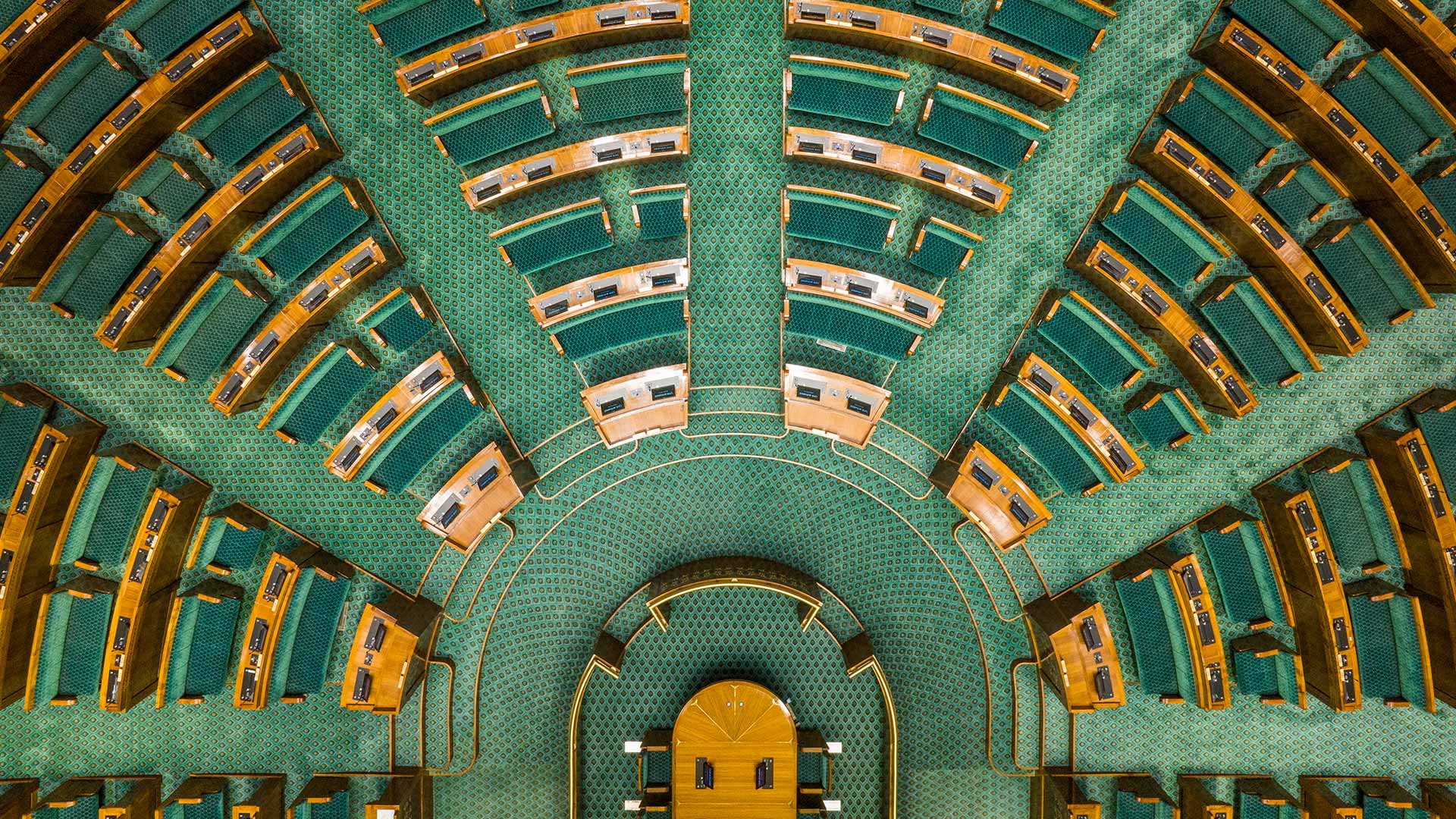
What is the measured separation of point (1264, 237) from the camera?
12000 millimetres

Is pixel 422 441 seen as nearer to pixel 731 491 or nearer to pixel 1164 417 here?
pixel 731 491

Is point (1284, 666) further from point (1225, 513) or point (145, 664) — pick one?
point (145, 664)

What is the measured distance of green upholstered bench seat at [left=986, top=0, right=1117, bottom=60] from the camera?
12039 mm

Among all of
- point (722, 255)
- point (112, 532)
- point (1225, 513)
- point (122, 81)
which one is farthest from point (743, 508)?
point (122, 81)

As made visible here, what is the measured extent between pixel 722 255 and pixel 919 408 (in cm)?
473

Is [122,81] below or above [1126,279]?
above

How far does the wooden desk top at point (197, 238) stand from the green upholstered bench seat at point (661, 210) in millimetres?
5584

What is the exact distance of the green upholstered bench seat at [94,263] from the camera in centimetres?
1173

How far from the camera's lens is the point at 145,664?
12.6 metres

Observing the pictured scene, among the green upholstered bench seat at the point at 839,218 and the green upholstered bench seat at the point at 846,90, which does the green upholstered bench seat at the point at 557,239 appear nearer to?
the green upholstered bench seat at the point at 839,218

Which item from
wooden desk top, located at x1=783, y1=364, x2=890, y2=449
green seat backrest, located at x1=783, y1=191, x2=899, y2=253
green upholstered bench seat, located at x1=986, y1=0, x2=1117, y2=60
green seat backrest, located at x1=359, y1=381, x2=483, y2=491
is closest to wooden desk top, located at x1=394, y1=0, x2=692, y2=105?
green seat backrest, located at x1=783, y1=191, x2=899, y2=253

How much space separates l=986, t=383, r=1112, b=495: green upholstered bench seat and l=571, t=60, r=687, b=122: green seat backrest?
8116mm

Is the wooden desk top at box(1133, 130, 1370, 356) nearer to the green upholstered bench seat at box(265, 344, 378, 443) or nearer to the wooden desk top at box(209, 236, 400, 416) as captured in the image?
the wooden desk top at box(209, 236, 400, 416)

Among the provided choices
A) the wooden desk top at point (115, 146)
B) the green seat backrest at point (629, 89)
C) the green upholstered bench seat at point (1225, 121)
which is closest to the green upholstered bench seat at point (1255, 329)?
the green upholstered bench seat at point (1225, 121)
